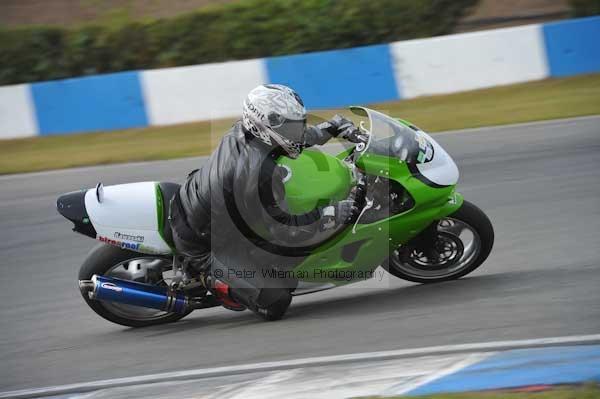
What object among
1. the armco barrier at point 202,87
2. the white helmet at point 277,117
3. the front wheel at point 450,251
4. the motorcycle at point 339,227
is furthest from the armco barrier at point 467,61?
the white helmet at point 277,117

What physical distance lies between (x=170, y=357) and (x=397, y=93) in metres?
7.75

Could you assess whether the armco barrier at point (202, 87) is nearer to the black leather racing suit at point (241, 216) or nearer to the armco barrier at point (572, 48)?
the armco barrier at point (572, 48)

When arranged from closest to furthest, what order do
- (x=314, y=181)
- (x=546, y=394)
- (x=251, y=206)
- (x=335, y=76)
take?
(x=546, y=394) < (x=251, y=206) < (x=314, y=181) < (x=335, y=76)

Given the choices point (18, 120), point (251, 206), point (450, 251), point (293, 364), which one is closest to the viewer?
point (293, 364)

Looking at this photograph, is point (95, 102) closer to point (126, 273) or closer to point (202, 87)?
point (202, 87)

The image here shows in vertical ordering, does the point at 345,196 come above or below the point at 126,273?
above

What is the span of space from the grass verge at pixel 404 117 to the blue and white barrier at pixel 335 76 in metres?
0.19

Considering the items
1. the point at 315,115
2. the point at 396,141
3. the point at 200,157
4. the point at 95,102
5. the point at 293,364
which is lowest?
the point at 200,157

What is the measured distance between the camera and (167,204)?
5.46m

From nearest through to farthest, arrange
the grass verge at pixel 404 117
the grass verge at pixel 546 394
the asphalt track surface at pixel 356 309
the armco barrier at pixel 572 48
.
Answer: the grass verge at pixel 546 394, the asphalt track surface at pixel 356 309, the grass verge at pixel 404 117, the armco barrier at pixel 572 48

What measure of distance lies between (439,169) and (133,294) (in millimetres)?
1972

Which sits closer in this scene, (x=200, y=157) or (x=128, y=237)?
(x=128, y=237)

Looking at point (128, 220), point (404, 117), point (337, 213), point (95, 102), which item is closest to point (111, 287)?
point (128, 220)

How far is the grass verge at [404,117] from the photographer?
35.4 feet
